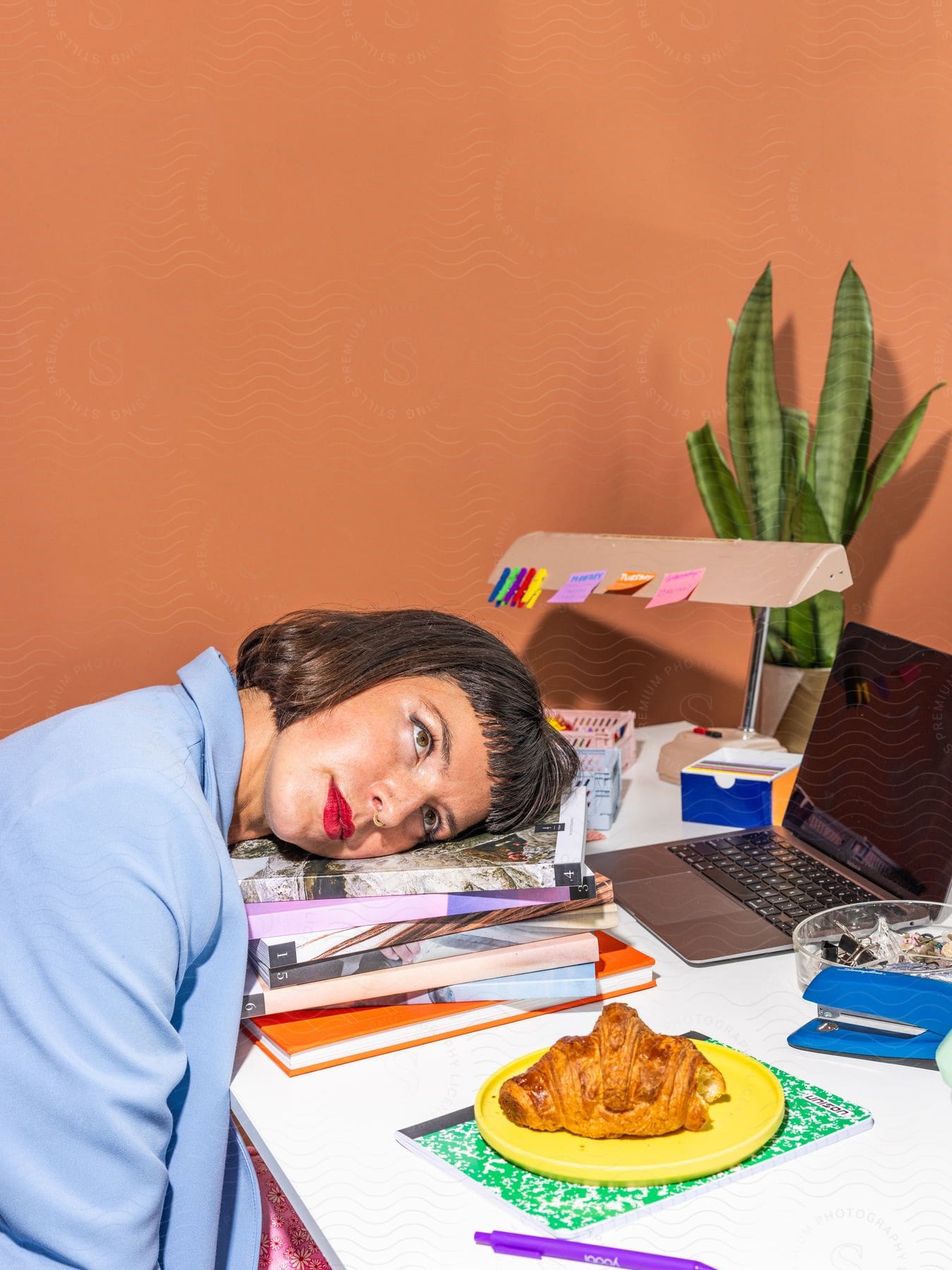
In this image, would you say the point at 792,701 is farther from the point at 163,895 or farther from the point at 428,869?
the point at 163,895

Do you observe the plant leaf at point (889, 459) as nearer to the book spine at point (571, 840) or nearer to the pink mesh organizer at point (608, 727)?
the pink mesh organizer at point (608, 727)

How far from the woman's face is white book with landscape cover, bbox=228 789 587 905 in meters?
0.02

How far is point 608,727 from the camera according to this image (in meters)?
1.69

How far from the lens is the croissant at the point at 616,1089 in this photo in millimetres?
748

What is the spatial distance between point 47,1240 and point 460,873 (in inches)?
15.8

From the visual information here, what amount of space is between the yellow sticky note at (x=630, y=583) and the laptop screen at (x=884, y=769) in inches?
11.4

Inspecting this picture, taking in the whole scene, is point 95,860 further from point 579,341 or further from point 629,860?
point 579,341

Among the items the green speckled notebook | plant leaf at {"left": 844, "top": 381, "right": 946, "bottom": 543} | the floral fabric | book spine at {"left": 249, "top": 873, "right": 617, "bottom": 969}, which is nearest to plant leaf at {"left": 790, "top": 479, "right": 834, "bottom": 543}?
plant leaf at {"left": 844, "top": 381, "right": 946, "bottom": 543}

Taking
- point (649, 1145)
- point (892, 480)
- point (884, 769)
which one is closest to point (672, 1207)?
point (649, 1145)

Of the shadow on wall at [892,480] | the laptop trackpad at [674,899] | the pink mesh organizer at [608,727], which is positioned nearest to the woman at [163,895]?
the laptop trackpad at [674,899]

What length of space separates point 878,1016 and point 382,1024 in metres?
0.40

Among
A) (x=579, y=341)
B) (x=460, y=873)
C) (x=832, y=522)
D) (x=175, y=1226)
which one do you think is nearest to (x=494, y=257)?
(x=579, y=341)

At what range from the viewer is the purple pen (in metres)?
0.64

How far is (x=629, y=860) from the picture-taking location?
4.28ft
